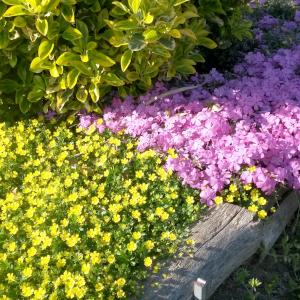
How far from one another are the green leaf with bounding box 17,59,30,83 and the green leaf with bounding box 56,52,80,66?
0.51m

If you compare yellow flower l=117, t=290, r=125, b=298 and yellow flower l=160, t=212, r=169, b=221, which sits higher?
yellow flower l=160, t=212, r=169, b=221

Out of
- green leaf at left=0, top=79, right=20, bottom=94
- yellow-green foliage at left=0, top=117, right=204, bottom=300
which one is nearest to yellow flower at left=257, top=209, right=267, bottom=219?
yellow-green foliage at left=0, top=117, right=204, bottom=300

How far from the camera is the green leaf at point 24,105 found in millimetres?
3100

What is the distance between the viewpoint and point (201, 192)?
2.42 m

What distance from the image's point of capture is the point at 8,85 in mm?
3094

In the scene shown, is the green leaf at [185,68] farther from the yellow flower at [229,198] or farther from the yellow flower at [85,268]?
the yellow flower at [85,268]

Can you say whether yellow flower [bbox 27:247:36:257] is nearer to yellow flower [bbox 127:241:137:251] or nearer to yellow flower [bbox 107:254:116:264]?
yellow flower [bbox 107:254:116:264]

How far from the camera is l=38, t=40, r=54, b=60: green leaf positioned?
2.67 metres

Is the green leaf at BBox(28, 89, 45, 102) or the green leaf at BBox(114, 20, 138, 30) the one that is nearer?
the green leaf at BBox(114, 20, 138, 30)

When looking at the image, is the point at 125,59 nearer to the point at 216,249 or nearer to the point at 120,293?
the point at 216,249

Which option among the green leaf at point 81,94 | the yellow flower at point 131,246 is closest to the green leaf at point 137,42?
the green leaf at point 81,94

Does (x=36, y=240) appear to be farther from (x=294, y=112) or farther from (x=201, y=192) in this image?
(x=294, y=112)

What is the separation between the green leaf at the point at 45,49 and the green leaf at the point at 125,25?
528 mm

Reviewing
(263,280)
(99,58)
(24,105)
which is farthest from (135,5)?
(263,280)
